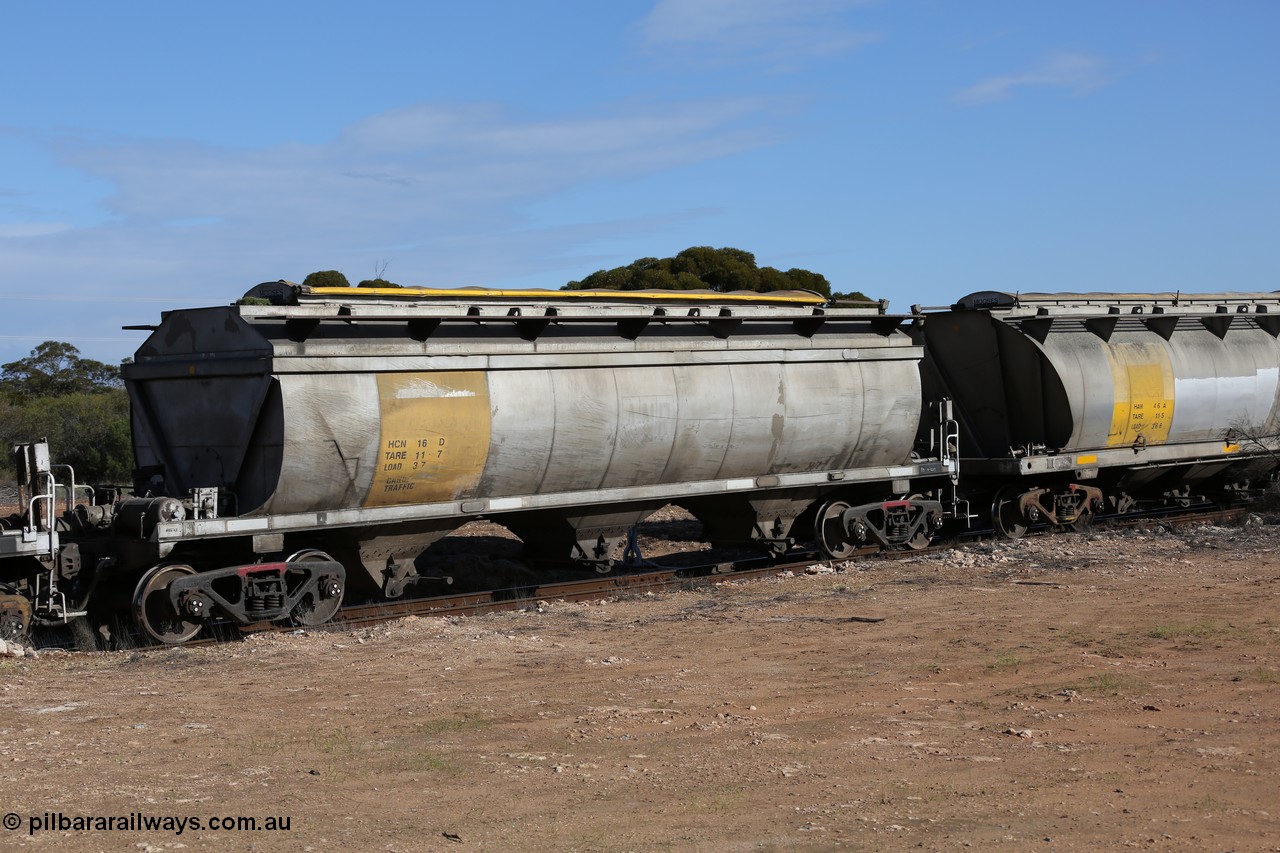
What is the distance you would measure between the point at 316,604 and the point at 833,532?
7.40 meters

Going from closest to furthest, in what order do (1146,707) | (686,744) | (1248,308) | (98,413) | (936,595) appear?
(686,744) → (1146,707) → (936,595) → (1248,308) → (98,413)

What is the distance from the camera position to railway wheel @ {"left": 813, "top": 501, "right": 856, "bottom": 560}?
16.7m

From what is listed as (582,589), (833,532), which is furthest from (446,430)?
(833,532)

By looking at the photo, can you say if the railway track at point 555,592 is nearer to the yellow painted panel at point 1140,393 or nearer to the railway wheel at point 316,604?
the railway wheel at point 316,604

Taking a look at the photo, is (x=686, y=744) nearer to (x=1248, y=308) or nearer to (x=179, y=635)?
(x=179, y=635)

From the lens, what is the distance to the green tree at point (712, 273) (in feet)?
124

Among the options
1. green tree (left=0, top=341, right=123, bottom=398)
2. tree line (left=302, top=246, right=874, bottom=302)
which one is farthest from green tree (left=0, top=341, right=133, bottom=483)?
tree line (left=302, top=246, right=874, bottom=302)

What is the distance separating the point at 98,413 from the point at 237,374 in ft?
65.7

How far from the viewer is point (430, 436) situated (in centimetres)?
1238

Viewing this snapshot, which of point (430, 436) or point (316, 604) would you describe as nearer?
point (316, 604)

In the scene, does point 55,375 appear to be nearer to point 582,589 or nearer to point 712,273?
point 712,273

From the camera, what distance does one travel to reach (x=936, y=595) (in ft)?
45.1

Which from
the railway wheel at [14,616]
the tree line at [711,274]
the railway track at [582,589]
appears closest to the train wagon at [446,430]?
the railway track at [582,589]

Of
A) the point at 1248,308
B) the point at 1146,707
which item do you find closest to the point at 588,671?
the point at 1146,707
